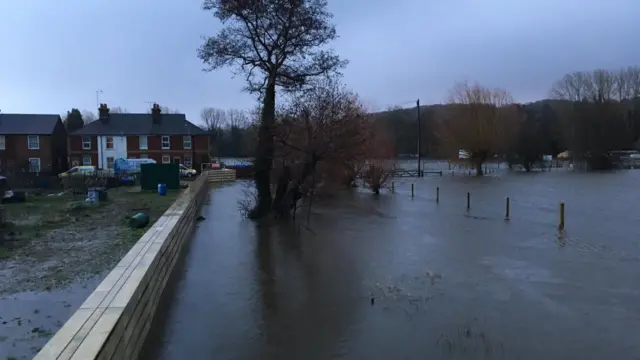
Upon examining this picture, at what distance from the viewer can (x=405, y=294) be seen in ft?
28.3

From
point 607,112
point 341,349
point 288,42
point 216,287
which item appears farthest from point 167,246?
point 607,112

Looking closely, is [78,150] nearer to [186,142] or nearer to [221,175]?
[186,142]

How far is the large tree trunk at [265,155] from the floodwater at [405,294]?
2157 mm

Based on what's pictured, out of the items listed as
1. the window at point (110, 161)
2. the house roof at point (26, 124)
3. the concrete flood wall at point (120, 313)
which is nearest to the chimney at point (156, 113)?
the window at point (110, 161)

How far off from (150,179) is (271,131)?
49.2ft

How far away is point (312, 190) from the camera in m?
19.2

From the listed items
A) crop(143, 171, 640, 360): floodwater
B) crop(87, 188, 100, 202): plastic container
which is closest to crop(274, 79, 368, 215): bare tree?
crop(143, 171, 640, 360): floodwater

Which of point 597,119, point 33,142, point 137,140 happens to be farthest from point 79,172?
point 597,119

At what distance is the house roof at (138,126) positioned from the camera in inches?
1978

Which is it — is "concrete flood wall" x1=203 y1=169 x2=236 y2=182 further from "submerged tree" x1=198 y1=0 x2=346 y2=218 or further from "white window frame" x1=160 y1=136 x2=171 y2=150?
"submerged tree" x1=198 y1=0 x2=346 y2=218

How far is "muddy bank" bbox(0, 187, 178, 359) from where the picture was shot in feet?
20.6

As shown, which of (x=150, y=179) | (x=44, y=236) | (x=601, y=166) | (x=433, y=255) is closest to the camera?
(x=433, y=255)

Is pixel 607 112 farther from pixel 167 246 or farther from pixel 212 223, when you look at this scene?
pixel 167 246

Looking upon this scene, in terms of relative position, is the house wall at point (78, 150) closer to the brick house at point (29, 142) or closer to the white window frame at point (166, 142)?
the brick house at point (29, 142)
